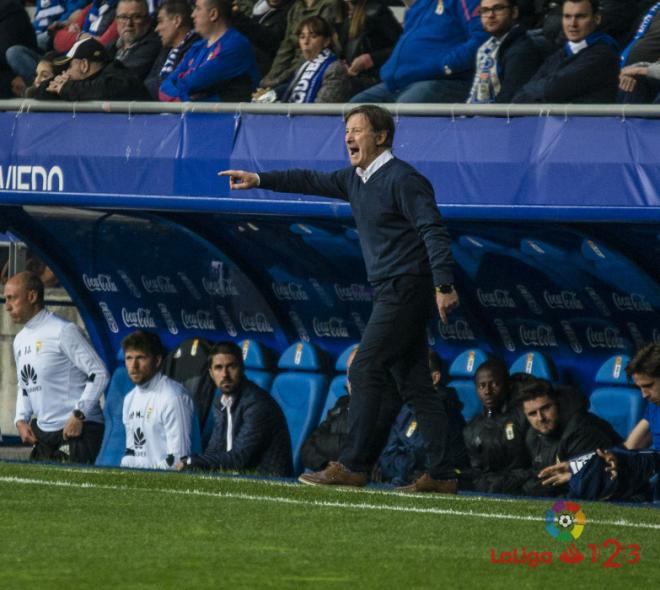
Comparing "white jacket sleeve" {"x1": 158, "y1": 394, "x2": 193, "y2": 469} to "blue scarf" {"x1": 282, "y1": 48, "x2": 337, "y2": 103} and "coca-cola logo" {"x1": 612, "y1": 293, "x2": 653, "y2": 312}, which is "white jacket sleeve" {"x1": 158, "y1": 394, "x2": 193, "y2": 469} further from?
"coca-cola logo" {"x1": 612, "y1": 293, "x2": 653, "y2": 312}

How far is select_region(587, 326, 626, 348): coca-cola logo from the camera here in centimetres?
1125

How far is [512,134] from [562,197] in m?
0.52

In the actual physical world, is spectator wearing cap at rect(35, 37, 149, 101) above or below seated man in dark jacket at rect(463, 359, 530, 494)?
above

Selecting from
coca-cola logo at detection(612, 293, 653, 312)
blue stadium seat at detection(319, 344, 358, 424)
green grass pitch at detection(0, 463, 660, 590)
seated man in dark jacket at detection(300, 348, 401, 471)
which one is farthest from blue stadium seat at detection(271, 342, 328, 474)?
green grass pitch at detection(0, 463, 660, 590)

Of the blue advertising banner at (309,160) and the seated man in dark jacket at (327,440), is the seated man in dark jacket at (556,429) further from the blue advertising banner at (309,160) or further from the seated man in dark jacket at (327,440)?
the seated man in dark jacket at (327,440)

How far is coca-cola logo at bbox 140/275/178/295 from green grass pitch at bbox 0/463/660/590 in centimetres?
440

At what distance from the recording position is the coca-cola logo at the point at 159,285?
13.3 metres

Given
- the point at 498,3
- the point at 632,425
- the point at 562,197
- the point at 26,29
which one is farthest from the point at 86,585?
the point at 26,29

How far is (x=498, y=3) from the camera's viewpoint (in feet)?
37.4

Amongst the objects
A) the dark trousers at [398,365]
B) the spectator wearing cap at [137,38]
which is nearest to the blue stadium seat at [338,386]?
the spectator wearing cap at [137,38]

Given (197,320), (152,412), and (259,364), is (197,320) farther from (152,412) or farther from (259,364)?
(152,412)

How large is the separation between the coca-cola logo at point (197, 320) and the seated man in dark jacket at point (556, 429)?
3.32m

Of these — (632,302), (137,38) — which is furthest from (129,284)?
(632,302)

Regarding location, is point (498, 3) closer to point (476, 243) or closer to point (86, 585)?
point (476, 243)
